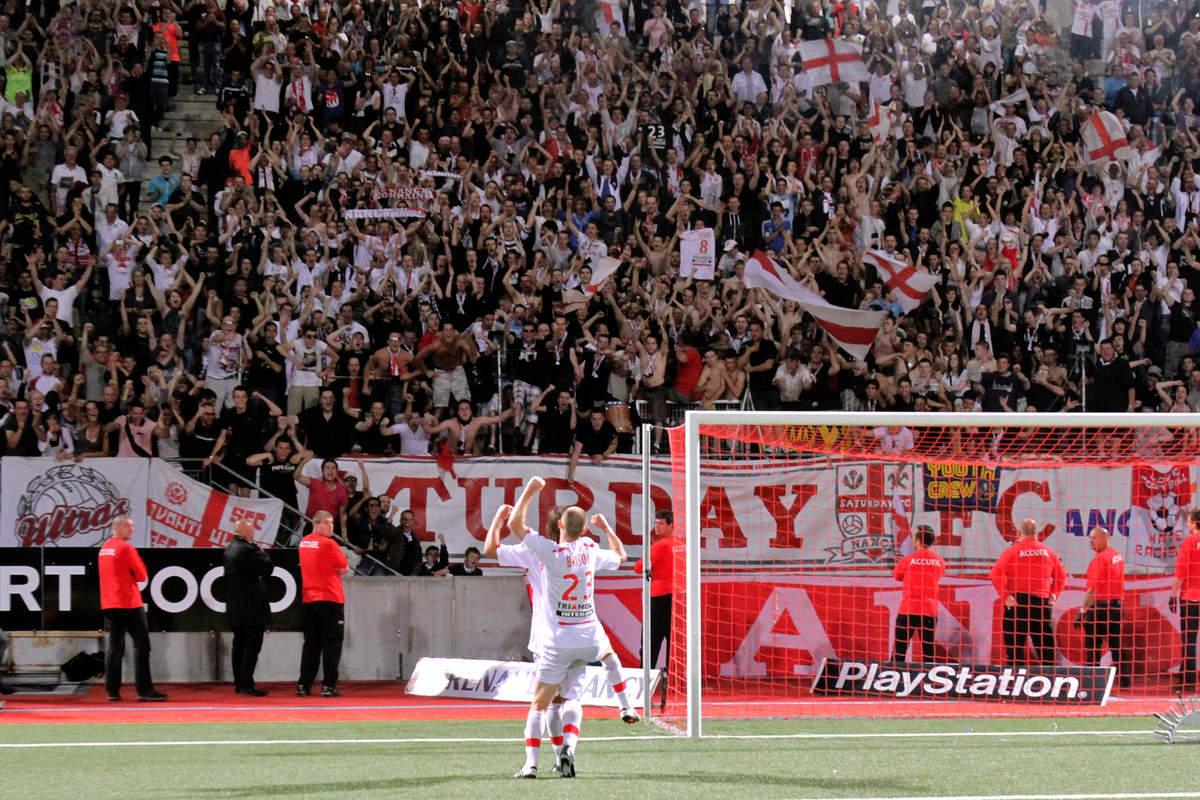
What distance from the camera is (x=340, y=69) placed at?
21578 mm

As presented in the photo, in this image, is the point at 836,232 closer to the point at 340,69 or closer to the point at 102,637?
the point at 340,69

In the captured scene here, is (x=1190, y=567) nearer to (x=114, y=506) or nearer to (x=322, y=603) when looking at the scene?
(x=322, y=603)

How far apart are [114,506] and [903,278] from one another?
10522 millimetres

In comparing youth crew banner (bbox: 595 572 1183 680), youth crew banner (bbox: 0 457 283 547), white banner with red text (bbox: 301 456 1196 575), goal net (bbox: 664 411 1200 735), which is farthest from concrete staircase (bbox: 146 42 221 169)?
youth crew banner (bbox: 595 572 1183 680)

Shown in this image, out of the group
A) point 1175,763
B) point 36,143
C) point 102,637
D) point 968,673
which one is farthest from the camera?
point 36,143

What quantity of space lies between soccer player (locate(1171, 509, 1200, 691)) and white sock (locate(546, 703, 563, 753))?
7.86 m

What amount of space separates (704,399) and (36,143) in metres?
9.42

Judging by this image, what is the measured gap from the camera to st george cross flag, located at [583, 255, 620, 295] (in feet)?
65.0

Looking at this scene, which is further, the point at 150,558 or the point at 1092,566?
the point at 150,558

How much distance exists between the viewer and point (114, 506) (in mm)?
17156

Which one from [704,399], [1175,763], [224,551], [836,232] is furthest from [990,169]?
[1175,763]

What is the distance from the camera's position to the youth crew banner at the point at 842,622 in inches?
664

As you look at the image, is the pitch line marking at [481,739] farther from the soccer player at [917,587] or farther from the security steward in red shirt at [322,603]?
the security steward in red shirt at [322,603]

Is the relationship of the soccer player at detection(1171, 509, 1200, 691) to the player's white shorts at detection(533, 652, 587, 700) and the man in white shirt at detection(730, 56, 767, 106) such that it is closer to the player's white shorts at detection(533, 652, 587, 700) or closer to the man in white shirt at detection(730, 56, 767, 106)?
the player's white shorts at detection(533, 652, 587, 700)
